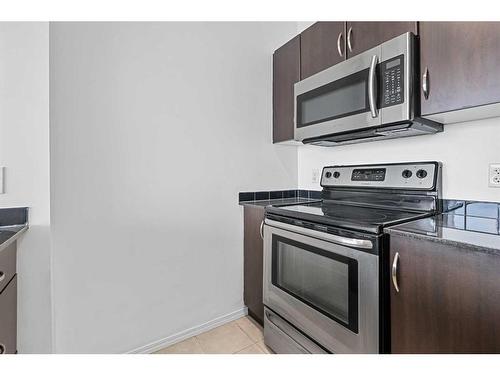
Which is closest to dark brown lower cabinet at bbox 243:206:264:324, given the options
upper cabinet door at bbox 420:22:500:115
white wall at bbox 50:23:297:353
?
white wall at bbox 50:23:297:353

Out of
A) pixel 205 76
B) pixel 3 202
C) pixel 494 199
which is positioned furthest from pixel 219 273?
pixel 494 199

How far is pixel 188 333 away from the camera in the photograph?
5.82 feet

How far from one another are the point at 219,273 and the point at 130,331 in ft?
2.12

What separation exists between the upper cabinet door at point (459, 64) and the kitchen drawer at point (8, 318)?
6.46ft

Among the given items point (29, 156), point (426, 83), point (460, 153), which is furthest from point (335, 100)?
point (29, 156)

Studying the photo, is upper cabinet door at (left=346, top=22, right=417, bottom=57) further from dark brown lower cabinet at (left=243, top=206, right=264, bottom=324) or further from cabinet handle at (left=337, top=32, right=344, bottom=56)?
dark brown lower cabinet at (left=243, top=206, right=264, bottom=324)

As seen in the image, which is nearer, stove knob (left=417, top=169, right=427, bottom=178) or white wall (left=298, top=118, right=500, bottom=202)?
white wall (left=298, top=118, right=500, bottom=202)

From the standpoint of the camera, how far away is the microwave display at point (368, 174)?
63.7 inches

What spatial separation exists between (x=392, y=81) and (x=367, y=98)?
137 mm

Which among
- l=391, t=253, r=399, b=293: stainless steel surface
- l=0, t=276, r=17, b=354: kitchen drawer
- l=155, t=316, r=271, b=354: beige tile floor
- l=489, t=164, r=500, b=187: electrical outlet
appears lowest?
l=155, t=316, r=271, b=354: beige tile floor

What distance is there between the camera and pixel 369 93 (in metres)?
1.29

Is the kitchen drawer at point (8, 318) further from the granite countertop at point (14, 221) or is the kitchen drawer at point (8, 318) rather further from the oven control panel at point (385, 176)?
the oven control panel at point (385, 176)

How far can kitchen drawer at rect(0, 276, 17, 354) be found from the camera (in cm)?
105

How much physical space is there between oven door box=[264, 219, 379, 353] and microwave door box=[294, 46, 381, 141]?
25.1 inches
